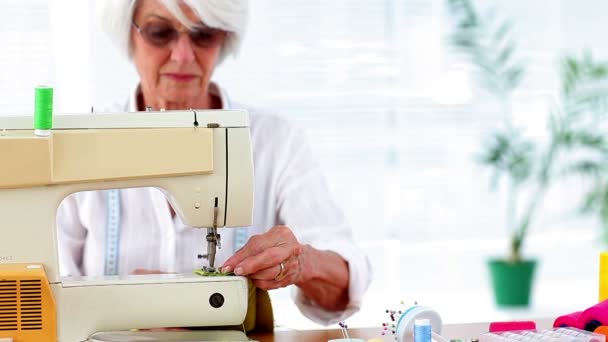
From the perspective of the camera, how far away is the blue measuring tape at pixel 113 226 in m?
2.44

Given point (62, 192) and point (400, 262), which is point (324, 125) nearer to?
point (400, 262)

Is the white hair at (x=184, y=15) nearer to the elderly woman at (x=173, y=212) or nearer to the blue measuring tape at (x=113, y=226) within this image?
the elderly woman at (x=173, y=212)

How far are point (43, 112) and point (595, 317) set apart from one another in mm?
1009

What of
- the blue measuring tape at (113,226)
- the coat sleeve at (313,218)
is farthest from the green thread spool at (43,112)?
the coat sleeve at (313,218)

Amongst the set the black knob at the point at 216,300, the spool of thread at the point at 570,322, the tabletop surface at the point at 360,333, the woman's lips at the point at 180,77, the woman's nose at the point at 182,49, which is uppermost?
the woman's nose at the point at 182,49

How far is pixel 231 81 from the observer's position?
491 cm

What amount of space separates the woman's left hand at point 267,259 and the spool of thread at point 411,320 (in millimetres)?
278

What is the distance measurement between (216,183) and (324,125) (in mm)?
3252

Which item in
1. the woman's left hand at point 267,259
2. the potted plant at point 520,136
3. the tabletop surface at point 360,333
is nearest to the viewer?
the woman's left hand at point 267,259

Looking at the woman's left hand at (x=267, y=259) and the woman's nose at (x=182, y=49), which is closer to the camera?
the woman's left hand at (x=267, y=259)

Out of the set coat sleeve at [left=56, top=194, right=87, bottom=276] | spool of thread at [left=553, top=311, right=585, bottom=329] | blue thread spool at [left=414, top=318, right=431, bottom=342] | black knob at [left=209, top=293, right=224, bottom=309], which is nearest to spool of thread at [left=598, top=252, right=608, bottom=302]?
spool of thread at [left=553, top=311, right=585, bottom=329]

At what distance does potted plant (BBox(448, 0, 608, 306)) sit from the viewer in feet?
16.9

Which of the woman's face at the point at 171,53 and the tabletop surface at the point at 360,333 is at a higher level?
the woman's face at the point at 171,53

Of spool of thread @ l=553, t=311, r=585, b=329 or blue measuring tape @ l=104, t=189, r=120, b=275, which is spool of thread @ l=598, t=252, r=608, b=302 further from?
blue measuring tape @ l=104, t=189, r=120, b=275
